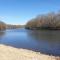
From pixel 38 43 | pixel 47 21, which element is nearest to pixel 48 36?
pixel 38 43

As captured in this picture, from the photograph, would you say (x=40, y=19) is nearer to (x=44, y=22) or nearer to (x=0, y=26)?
(x=44, y=22)

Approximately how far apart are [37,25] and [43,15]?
6.70 metres

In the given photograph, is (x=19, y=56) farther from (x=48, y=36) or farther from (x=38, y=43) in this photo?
(x=48, y=36)

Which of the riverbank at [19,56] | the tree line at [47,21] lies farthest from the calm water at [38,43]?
the tree line at [47,21]

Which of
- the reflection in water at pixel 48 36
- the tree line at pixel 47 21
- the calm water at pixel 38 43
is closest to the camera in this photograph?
the calm water at pixel 38 43

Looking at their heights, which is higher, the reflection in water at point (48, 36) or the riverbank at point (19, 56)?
the riverbank at point (19, 56)

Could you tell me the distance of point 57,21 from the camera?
85.1 meters

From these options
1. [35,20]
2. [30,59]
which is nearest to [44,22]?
[35,20]

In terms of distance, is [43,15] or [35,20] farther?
[35,20]

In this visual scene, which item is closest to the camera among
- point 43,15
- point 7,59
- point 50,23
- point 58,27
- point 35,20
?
point 7,59

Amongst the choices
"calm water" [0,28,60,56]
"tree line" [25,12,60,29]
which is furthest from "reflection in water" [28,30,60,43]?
"tree line" [25,12,60,29]

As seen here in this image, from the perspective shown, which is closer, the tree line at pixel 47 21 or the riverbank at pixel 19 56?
the riverbank at pixel 19 56

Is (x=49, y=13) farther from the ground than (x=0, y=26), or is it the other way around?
(x=49, y=13)

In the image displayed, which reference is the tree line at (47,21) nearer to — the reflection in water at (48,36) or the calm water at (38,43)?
the reflection in water at (48,36)
